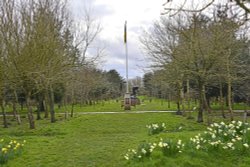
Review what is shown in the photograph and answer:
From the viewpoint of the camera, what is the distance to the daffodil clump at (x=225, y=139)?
24.8ft

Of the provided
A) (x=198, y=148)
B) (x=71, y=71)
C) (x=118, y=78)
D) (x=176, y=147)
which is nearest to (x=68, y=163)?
(x=176, y=147)

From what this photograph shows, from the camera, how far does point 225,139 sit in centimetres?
814

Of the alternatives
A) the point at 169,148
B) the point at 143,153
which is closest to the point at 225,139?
the point at 169,148

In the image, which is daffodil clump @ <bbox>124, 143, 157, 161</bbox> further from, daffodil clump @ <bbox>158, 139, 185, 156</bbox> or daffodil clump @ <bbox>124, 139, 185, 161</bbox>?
daffodil clump @ <bbox>158, 139, 185, 156</bbox>

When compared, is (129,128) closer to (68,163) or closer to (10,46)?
(10,46)

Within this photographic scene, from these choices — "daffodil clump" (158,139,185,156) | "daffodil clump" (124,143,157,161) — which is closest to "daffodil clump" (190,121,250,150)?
"daffodil clump" (158,139,185,156)

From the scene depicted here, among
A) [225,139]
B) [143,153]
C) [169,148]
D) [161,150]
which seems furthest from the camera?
[225,139]

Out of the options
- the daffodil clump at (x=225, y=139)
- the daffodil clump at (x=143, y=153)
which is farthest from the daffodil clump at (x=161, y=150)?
the daffodil clump at (x=225, y=139)

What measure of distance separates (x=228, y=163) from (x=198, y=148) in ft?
2.30

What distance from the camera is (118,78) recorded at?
264 ft

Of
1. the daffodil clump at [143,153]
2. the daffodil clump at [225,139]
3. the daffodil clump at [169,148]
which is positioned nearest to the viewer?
the daffodil clump at [143,153]

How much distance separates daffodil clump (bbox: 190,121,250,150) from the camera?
755 cm

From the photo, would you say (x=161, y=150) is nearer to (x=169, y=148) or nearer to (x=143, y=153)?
(x=169, y=148)

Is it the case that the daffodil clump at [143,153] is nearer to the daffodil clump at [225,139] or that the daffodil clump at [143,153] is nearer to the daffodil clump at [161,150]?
the daffodil clump at [161,150]
